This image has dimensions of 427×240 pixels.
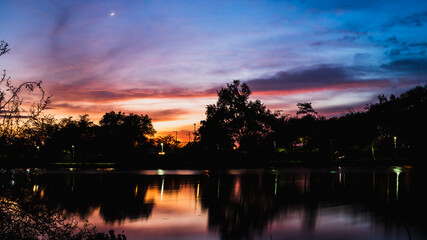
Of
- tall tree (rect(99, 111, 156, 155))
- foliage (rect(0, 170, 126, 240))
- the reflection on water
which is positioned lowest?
the reflection on water

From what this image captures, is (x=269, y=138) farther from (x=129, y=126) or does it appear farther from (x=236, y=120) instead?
(x=129, y=126)

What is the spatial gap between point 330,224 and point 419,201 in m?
6.83

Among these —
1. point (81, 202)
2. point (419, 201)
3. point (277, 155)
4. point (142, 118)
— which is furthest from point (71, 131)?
point (419, 201)

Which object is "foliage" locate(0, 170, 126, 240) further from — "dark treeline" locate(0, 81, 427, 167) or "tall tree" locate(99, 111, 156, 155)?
"tall tree" locate(99, 111, 156, 155)

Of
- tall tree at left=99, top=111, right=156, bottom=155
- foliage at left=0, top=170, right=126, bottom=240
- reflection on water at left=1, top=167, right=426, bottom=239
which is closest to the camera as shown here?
foliage at left=0, top=170, right=126, bottom=240

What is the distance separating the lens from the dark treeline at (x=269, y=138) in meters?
68.6

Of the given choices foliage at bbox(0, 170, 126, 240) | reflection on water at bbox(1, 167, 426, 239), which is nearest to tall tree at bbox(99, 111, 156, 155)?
reflection on water at bbox(1, 167, 426, 239)

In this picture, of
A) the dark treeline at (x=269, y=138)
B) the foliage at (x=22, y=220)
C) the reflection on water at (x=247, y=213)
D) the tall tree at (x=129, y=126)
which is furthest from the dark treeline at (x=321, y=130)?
the foliage at (x=22, y=220)

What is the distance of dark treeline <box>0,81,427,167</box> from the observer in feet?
225

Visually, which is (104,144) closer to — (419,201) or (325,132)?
(325,132)

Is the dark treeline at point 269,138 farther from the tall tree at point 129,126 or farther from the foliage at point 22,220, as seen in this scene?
the foliage at point 22,220

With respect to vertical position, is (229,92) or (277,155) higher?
(229,92)

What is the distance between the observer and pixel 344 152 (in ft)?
284

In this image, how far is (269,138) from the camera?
9519 centimetres
